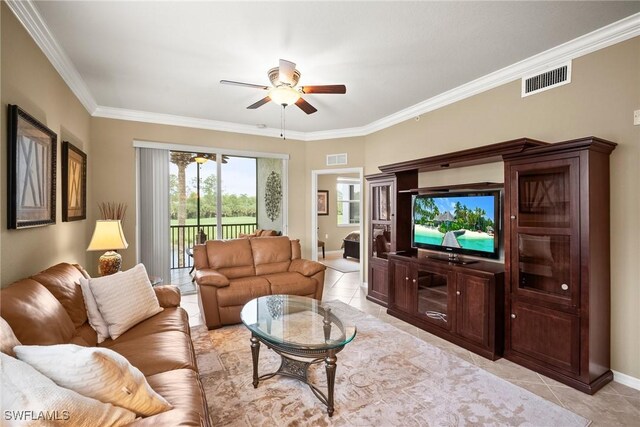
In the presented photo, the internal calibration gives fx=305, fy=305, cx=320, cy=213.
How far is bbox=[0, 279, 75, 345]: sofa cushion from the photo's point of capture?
151 centimetres

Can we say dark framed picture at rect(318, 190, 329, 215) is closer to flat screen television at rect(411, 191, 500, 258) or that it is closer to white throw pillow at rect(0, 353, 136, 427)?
flat screen television at rect(411, 191, 500, 258)

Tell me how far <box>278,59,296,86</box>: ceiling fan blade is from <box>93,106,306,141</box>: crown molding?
8.72 feet

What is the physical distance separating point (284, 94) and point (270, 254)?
2.33 metres

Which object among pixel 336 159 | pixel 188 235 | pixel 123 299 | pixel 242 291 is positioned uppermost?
pixel 336 159

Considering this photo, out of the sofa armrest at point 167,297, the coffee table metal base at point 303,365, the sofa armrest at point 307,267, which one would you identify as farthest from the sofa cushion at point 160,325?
the sofa armrest at point 307,267

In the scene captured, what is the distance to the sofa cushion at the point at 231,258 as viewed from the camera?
3.95m

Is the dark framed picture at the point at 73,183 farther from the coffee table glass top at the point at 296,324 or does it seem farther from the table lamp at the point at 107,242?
the coffee table glass top at the point at 296,324

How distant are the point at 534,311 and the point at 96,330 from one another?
3396mm

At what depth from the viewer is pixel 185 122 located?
4.74 metres

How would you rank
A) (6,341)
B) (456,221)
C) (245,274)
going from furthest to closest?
(245,274)
(456,221)
(6,341)

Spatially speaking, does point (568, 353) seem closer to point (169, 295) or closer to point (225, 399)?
point (225, 399)

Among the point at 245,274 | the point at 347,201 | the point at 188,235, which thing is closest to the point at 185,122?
the point at 188,235

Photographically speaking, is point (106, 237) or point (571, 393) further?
point (106, 237)

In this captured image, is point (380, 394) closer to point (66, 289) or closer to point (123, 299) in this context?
point (123, 299)
